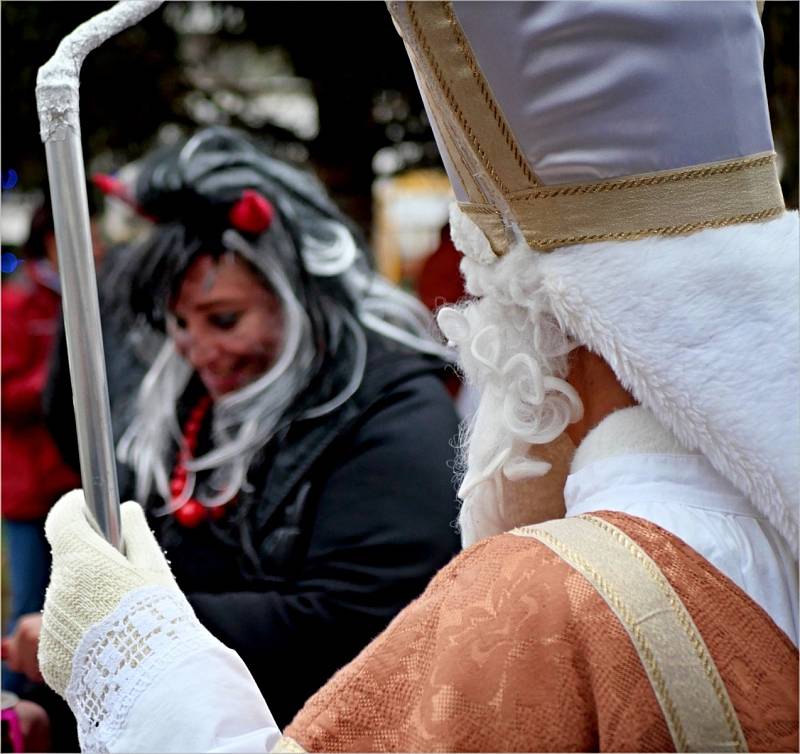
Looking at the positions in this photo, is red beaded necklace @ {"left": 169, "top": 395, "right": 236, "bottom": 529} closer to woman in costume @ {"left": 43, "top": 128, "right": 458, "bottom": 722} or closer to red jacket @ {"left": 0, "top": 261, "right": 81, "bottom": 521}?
woman in costume @ {"left": 43, "top": 128, "right": 458, "bottom": 722}

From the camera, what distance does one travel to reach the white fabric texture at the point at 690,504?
95cm

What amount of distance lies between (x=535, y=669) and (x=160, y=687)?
1.15ft

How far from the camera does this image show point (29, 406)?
345 cm

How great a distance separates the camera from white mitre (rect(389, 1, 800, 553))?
93cm

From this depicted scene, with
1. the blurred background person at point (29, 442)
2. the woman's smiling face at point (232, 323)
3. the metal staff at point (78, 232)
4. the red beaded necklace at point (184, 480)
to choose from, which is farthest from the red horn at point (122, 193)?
the metal staff at point (78, 232)

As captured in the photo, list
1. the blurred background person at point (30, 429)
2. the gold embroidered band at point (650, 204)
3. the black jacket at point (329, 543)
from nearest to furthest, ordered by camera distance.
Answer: the gold embroidered band at point (650, 204)
the black jacket at point (329, 543)
the blurred background person at point (30, 429)

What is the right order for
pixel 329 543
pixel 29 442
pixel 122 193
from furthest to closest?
1. pixel 29 442
2. pixel 122 193
3. pixel 329 543

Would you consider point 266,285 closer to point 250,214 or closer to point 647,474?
point 250,214

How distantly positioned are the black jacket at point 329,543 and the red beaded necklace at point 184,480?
0.03 metres

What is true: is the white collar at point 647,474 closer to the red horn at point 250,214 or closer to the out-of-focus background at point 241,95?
the red horn at point 250,214

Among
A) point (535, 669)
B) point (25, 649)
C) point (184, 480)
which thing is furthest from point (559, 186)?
point (25, 649)

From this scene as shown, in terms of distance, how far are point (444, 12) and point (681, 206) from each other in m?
0.27

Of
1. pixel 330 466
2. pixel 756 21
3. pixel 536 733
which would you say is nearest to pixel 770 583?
pixel 536 733

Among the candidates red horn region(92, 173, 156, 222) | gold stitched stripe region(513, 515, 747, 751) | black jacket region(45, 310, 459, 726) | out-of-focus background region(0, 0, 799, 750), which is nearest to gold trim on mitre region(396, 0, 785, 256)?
gold stitched stripe region(513, 515, 747, 751)
